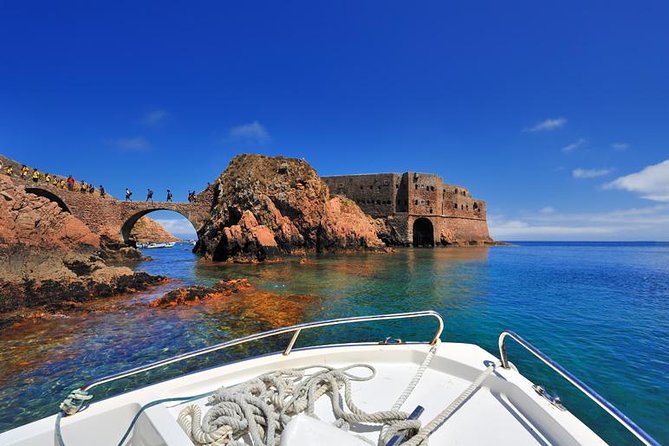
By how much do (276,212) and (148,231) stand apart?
237 ft

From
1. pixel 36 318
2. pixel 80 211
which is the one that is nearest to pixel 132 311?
pixel 36 318

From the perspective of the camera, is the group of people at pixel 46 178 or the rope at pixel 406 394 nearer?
the rope at pixel 406 394

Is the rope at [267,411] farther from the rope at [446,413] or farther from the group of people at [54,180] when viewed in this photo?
the group of people at [54,180]

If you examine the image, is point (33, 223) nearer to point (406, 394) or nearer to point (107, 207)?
point (406, 394)

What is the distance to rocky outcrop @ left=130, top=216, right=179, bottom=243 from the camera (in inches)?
3117

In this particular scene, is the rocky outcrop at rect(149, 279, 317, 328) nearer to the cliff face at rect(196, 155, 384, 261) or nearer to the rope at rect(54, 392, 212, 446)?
the rope at rect(54, 392, 212, 446)

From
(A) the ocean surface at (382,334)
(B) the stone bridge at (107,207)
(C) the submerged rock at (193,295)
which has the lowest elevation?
(A) the ocean surface at (382,334)

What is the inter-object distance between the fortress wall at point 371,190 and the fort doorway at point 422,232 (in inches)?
278

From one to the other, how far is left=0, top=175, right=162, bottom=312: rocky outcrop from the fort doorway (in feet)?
147

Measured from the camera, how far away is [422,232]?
54906 millimetres

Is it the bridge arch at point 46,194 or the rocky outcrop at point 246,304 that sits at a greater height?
the bridge arch at point 46,194

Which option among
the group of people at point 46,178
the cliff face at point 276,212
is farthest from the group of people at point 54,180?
the cliff face at point 276,212

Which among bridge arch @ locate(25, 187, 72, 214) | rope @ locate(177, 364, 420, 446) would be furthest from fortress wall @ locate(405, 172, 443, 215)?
rope @ locate(177, 364, 420, 446)

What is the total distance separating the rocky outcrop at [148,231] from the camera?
7917 cm
